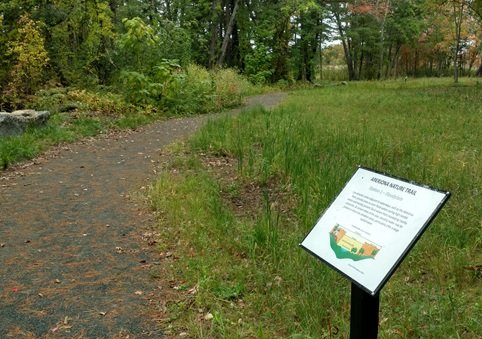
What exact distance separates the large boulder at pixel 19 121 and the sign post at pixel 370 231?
329 inches

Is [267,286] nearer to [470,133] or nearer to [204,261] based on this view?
[204,261]

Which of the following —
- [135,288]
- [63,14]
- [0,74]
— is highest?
[63,14]

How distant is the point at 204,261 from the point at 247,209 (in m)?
1.47

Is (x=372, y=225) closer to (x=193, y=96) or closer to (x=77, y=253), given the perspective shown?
(x=77, y=253)

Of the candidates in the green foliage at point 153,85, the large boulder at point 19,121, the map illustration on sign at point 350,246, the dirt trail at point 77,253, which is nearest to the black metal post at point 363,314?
the map illustration on sign at point 350,246

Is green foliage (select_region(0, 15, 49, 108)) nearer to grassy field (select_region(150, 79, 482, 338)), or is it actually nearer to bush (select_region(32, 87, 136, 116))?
bush (select_region(32, 87, 136, 116))

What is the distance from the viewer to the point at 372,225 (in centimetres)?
213

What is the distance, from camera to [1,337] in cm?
319

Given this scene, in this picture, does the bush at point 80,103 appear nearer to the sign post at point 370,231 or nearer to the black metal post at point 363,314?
the sign post at point 370,231

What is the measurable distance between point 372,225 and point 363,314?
1.43 feet

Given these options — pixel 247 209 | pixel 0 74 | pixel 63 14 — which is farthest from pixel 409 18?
pixel 247 209

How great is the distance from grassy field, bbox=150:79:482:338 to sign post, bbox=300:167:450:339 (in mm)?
852

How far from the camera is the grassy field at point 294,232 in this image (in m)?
3.15

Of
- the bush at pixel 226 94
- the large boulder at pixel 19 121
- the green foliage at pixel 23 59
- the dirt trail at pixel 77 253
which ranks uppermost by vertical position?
the green foliage at pixel 23 59
